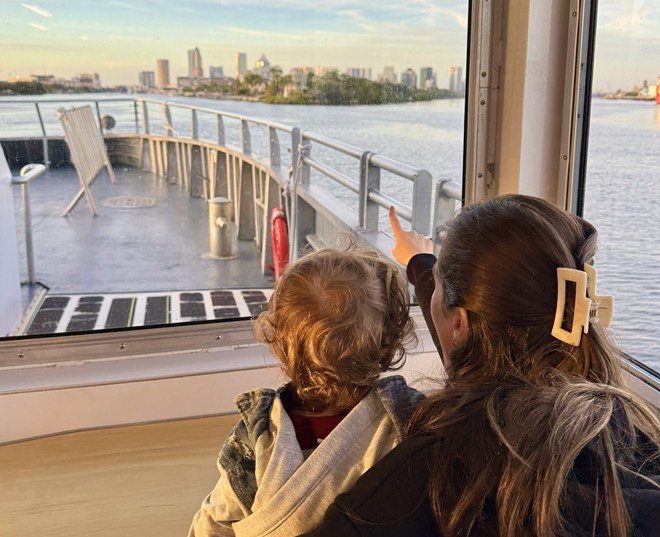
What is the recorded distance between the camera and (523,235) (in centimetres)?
85

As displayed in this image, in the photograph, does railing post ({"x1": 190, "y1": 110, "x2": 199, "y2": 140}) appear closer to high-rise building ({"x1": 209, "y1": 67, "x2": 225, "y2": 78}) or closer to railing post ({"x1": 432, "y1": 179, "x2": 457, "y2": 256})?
high-rise building ({"x1": 209, "y1": 67, "x2": 225, "y2": 78})

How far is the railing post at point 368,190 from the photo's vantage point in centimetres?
212

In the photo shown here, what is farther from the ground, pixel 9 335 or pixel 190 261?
pixel 190 261

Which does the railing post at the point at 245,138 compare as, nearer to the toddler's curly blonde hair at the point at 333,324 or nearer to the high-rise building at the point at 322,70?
the high-rise building at the point at 322,70

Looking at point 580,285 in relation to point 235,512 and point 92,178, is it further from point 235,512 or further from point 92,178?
point 92,178

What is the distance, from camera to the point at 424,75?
6.41 feet

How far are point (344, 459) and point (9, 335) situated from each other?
1405mm

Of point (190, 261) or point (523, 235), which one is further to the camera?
point (190, 261)

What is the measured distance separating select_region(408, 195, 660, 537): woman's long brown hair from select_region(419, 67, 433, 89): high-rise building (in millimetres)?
1108

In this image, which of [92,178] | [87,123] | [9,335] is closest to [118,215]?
[92,178]

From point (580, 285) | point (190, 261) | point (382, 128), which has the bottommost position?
point (190, 261)

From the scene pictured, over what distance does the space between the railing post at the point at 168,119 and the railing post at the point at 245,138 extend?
0.22 m

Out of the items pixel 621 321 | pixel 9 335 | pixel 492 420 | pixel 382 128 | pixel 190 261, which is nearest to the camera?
pixel 492 420

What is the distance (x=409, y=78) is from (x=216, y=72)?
0.60 metres
